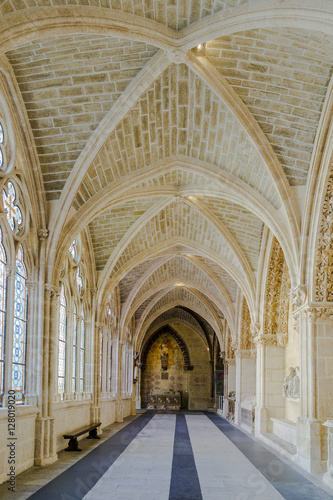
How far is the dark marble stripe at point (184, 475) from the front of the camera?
7.06m

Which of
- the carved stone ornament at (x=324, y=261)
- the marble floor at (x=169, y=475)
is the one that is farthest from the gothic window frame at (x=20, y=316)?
the carved stone ornament at (x=324, y=261)

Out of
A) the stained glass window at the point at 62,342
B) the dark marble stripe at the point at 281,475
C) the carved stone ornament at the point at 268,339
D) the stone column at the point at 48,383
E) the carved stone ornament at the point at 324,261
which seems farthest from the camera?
the carved stone ornament at the point at 268,339

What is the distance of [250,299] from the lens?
51.7 feet

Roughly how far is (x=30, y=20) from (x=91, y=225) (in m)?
7.67

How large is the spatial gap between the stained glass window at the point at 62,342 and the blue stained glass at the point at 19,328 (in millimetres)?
2536

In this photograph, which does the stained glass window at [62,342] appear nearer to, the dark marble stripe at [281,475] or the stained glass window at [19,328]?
the stained glass window at [19,328]

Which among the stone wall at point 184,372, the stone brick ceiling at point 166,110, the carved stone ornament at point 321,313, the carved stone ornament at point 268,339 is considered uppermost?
the stone brick ceiling at point 166,110

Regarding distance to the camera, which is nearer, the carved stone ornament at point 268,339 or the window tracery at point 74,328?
the window tracery at point 74,328

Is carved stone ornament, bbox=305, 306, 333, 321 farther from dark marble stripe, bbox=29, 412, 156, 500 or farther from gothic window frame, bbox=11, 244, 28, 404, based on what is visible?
gothic window frame, bbox=11, 244, 28, 404

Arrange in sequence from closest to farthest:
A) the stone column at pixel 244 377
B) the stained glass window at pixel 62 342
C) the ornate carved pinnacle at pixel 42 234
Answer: the ornate carved pinnacle at pixel 42 234 < the stained glass window at pixel 62 342 < the stone column at pixel 244 377

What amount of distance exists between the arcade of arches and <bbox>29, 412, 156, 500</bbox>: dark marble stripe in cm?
78

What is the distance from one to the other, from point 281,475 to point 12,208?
6.07 meters

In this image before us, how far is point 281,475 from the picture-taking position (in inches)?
343

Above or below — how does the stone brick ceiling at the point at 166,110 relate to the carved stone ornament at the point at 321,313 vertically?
above
